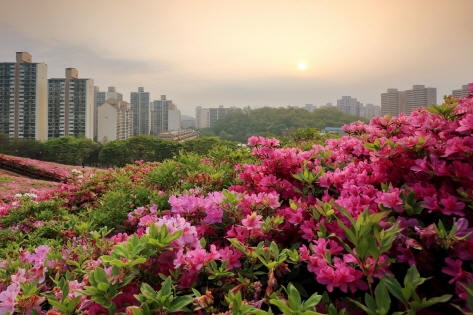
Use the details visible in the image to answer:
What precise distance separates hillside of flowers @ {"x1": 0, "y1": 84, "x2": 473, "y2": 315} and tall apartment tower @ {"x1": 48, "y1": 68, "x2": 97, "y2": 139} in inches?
1177

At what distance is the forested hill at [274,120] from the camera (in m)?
14.5

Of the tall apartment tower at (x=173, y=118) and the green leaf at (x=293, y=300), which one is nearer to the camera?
the green leaf at (x=293, y=300)

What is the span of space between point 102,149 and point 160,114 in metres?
27.1

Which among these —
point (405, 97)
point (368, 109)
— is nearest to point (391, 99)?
point (405, 97)

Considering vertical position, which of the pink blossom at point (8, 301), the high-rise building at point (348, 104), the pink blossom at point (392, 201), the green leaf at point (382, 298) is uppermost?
the high-rise building at point (348, 104)

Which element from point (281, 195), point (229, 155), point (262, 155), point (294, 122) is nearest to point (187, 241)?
point (281, 195)

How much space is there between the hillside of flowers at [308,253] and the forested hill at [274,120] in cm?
1244

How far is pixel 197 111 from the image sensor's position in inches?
1984

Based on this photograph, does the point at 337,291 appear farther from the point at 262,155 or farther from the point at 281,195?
the point at 262,155

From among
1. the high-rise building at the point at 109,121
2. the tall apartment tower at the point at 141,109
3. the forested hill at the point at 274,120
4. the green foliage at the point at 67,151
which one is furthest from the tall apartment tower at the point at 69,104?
the forested hill at the point at 274,120

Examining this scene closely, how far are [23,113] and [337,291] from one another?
30.4 m

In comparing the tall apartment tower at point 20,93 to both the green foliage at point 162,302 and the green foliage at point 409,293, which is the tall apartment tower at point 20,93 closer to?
the green foliage at point 162,302

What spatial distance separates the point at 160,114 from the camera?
42062 mm

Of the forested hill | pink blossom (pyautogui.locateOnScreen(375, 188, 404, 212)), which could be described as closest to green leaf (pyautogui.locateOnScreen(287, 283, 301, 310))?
pink blossom (pyautogui.locateOnScreen(375, 188, 404, 212))
